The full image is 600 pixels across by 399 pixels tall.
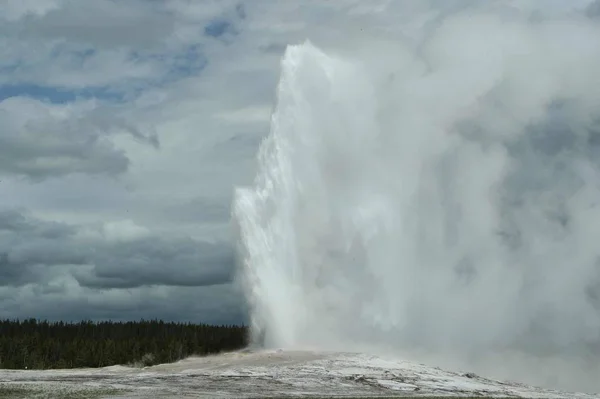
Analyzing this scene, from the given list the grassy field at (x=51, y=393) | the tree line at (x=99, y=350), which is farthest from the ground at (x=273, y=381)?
the tree line at (x=99, y=350)

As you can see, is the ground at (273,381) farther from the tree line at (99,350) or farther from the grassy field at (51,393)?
the tree line at (99,350)

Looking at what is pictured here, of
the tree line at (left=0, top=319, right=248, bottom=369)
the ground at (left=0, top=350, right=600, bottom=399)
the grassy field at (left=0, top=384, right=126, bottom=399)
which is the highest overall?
the tree line at (left=0, top=319, right=248, bottom=369)

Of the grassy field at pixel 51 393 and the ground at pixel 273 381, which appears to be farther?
the ground at pixel 273 381

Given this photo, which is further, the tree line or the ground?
the tree line

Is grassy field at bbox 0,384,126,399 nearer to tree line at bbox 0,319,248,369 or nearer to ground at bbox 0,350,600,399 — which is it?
ground at bbox 0,350,600,399

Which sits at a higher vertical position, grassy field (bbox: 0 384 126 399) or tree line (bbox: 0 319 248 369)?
tree line (bbox: 0 319 248 369)

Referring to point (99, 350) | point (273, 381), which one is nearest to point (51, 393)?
point (273, 381)

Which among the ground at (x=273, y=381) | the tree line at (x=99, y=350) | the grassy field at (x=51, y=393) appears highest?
the tree line at (x=99, y=350)

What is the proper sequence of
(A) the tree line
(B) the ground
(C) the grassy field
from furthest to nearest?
(A) the tree line < (B) the ground < (C) the grassy field

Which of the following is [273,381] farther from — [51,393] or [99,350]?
[99,350]

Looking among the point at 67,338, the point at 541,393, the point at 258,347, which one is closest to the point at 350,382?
the point at 541,393

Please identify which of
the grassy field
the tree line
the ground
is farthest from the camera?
the tree line

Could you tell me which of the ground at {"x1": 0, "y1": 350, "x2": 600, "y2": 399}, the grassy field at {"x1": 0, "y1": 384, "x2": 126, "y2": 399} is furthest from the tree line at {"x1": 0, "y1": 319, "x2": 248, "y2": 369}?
the grassy field at {"x1": 0, "y1": 384, "x2": 126, "y2": 399}

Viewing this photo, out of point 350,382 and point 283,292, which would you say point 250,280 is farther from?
point 350,382
